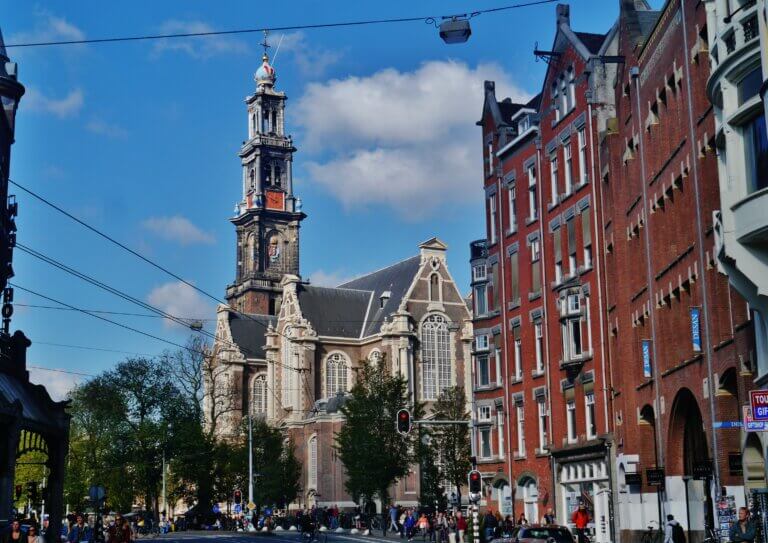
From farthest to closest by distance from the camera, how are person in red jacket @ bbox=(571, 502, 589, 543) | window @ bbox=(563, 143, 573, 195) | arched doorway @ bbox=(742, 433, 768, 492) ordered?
window @ bbox=(563, 143, 573, 195) < person in red jacket @ bbox=(571, 502, 589, 543) < arched doorway @ bbox=(742, 433, 768, 492)

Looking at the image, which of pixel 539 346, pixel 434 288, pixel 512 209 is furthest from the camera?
pixel 434 288

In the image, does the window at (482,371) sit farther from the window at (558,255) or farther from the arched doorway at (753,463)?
the arched doorway at (753,463)

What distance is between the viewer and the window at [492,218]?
5462 centimetres

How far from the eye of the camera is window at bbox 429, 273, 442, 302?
110m

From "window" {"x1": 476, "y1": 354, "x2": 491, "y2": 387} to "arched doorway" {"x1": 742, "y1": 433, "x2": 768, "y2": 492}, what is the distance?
28.1m

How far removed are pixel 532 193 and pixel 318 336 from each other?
63451 mm

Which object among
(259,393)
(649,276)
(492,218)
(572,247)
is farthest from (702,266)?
(259,393)

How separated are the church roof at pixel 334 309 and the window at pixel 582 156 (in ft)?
231

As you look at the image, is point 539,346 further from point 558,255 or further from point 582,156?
point 582,156

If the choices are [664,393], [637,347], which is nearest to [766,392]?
[664,393]

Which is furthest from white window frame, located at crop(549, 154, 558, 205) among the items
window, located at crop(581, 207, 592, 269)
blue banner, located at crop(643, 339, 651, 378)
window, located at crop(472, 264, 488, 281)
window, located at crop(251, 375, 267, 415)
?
window, located at crop(251, 375, 267, 415)

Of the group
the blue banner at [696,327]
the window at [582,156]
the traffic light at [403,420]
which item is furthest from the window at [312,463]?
the blue banner at [696,327]

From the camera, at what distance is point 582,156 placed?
45.3 meters

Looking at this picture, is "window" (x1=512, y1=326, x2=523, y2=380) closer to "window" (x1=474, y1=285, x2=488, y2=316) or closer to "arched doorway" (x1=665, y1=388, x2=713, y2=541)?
"window" (x1=474, y1=285, x2=488, y2=316)
